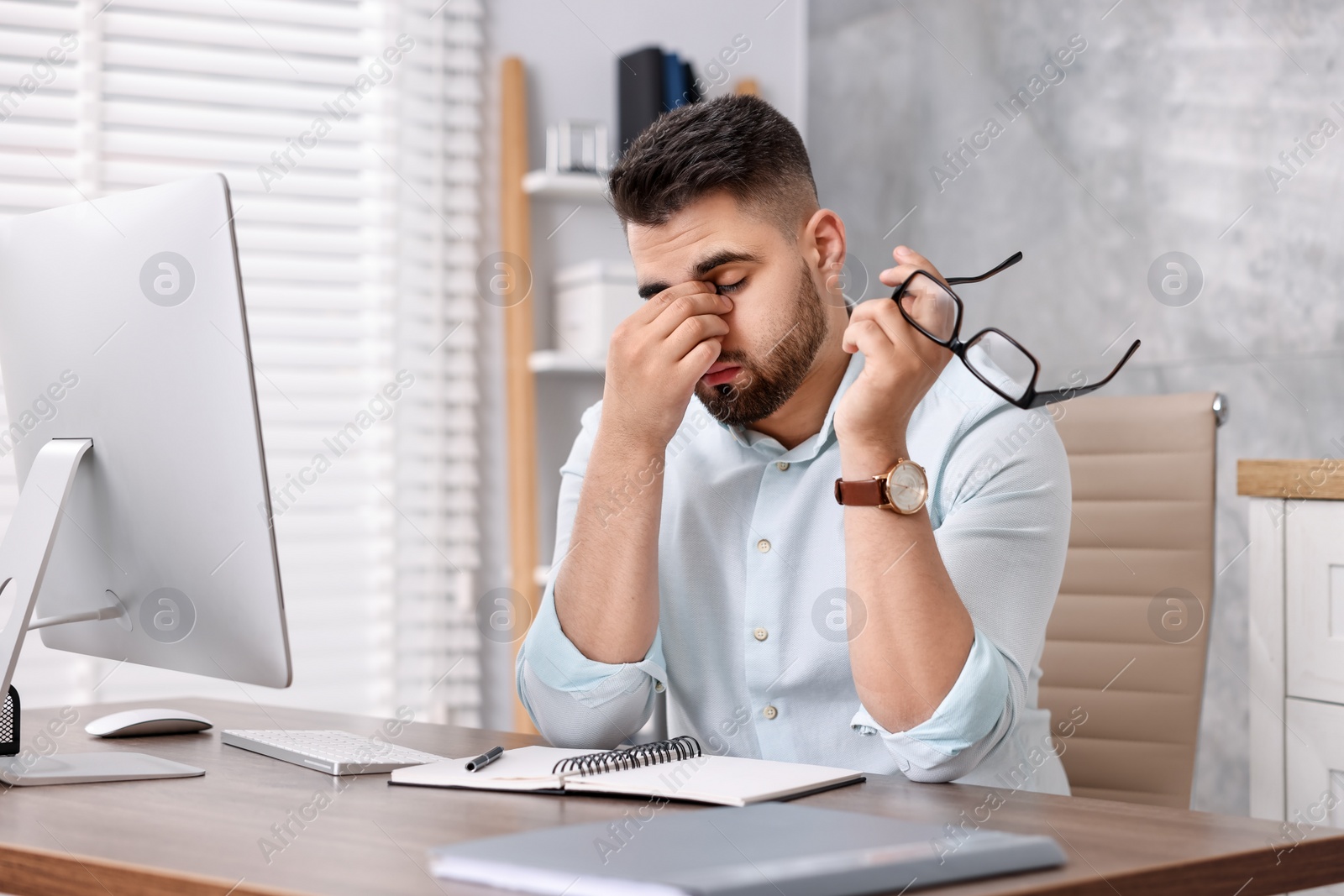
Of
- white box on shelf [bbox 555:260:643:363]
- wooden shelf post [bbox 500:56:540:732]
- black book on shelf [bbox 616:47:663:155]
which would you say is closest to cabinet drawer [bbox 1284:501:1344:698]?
Result: white box on shelf [bbox 555:260:643:363]

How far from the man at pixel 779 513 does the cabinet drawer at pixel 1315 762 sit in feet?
0.97

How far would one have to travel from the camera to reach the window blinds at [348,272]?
103 inches

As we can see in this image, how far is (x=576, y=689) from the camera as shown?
123cm

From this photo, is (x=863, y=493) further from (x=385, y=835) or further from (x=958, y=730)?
(x=385, y=835)

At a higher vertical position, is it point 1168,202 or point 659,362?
point 1168,202

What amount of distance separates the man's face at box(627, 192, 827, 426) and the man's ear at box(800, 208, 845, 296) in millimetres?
64

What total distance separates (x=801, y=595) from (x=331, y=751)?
20.8 inches

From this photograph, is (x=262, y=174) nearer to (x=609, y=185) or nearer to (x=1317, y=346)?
(x=609, y=185)

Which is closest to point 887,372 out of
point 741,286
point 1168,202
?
point 741,286

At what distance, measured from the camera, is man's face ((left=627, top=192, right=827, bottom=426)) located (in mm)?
1352

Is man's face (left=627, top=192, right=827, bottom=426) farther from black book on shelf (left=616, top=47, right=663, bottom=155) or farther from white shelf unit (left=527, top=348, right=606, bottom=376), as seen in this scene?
black book on shelf (left=616, top=47, right=663, bottom=155)

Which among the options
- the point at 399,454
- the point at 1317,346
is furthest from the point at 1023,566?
the point at 399,454

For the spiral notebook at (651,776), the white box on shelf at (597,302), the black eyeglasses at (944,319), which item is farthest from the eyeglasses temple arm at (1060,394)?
the white box on shelf at (597,302)

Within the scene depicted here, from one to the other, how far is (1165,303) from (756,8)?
5.11ft
